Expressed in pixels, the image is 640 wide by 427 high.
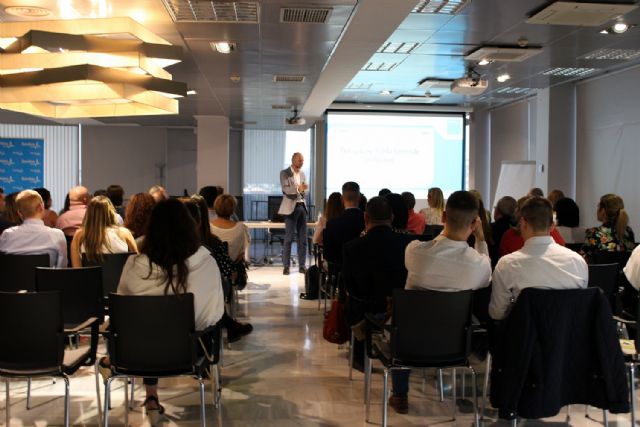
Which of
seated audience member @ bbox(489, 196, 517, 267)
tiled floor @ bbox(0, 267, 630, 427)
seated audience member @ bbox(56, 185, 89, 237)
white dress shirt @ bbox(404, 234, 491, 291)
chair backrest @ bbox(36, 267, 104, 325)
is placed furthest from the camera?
seated audience member @ bbox(56, 185, 89, 237)

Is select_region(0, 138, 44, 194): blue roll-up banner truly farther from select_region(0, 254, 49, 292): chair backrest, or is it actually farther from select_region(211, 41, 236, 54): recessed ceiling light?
select_region(0, 254, 49, 292): chair backrest

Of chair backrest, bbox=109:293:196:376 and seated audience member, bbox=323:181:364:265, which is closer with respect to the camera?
chair backrest, bbox=109:293:196:376

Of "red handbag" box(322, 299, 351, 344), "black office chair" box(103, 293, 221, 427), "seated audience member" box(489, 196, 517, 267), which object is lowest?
"red handbag" box(322, 299, 351, 344)

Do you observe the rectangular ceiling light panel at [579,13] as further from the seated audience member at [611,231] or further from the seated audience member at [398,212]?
the seated audience member at [398,212]

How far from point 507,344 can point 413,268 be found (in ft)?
2.23

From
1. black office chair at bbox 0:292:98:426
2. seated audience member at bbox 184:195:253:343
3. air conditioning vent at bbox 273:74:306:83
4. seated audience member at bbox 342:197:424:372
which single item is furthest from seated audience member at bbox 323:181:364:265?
air conditioning vent at bbox 273:74:306:83

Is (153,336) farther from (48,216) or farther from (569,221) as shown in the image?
(569,221)

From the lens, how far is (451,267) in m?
3.27

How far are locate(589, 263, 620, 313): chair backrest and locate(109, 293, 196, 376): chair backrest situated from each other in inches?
97.9

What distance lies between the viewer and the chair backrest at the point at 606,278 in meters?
3.98

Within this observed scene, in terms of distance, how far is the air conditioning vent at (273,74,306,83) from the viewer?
8445 millimetres

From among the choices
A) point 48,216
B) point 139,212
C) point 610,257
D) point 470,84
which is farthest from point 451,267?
point 470,84

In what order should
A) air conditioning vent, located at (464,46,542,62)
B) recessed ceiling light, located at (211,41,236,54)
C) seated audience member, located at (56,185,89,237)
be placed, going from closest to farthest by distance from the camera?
1. seated audience member, located at (56,185,89,237)
2. recessed ceiling light, located at (211,41,236,54)
3. air conditioning vent, located at (464,46,542,62)

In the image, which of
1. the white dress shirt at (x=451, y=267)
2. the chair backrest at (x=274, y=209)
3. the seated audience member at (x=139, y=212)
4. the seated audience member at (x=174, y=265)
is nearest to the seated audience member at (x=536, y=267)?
the white dress shirt at (x=451, y=267)
